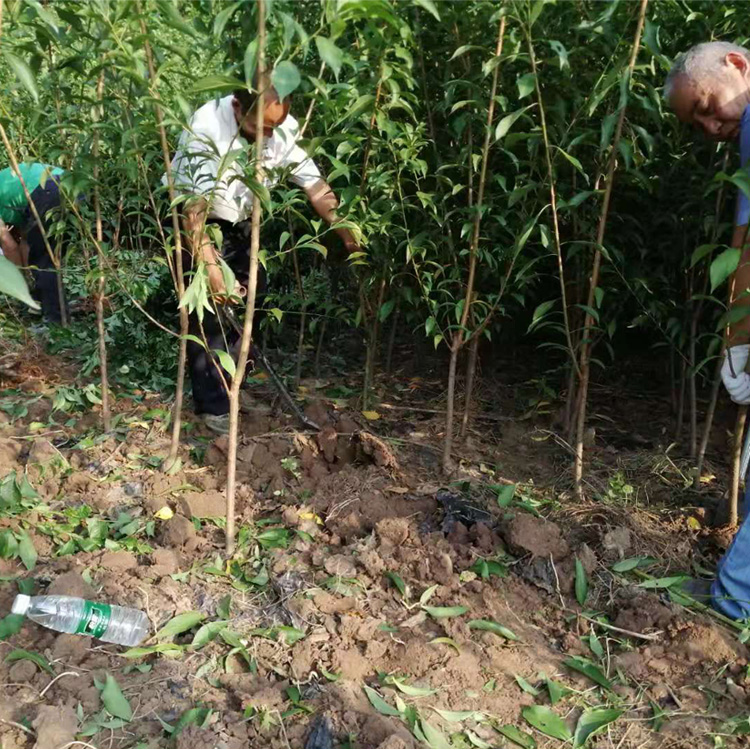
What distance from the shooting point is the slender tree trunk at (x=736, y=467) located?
A: 100 inches

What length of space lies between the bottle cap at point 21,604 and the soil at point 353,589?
0.07 m

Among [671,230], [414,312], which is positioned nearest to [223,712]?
[414,312]

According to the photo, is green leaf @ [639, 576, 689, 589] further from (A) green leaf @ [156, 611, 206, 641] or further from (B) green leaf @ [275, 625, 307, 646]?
(A) green leaf @ [156, 611, 206, 641]

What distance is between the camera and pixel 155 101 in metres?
2.20

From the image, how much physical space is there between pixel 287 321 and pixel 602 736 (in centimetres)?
325

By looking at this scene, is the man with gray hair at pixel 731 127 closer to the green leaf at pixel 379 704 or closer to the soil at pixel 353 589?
the soil at pixel 353 589

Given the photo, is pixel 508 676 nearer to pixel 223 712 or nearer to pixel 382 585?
pixel 382 585

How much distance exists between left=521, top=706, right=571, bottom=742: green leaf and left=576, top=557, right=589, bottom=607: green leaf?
46 cm

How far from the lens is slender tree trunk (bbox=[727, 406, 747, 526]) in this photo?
8.34 ft

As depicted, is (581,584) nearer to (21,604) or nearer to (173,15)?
(21,604)

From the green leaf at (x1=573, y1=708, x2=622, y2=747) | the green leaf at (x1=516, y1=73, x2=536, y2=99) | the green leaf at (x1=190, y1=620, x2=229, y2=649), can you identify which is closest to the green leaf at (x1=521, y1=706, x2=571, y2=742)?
the green leaf at (x1=573, y1=708, x2=622, y2=747)

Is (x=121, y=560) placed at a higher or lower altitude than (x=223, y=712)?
higher

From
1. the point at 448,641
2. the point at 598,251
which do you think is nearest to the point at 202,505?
the point at 448,641

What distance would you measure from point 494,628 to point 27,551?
5.12 ft
